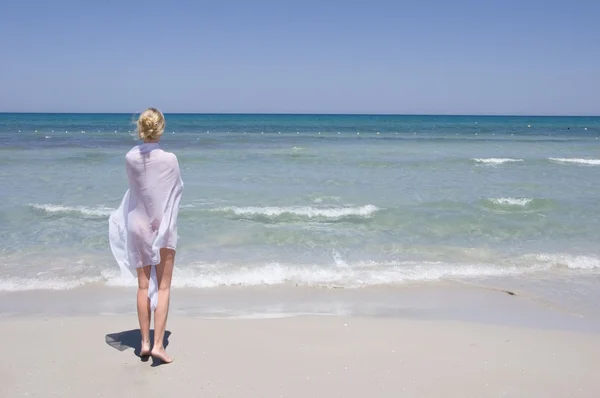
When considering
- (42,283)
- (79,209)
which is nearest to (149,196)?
(42,283)

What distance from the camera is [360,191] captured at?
1338 centimetres

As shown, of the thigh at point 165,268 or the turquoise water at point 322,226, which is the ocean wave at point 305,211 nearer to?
the turquoise water at point 322,226

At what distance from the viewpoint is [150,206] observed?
3922 mm

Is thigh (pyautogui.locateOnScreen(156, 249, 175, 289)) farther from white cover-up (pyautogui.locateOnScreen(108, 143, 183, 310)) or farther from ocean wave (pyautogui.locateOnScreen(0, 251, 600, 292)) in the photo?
ocean wave (pyautogui.locateOnScreen(0, 251, 600, 292))

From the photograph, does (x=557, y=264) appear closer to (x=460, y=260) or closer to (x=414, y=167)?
(x=460, y=260)

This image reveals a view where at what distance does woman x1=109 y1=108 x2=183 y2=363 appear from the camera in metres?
3.86

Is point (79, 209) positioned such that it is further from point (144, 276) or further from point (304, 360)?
point (304, 360)

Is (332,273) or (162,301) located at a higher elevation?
(162,301)

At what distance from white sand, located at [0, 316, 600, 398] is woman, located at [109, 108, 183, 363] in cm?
38

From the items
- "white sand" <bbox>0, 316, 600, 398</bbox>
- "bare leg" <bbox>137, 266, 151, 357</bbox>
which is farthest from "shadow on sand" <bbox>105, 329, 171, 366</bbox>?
"bare leg" <bbox>137, 266, 151, 357</bbox>

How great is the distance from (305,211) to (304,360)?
665 centimetres

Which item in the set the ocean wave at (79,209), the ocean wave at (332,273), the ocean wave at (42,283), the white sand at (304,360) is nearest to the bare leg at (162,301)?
the white sand at (304,360)

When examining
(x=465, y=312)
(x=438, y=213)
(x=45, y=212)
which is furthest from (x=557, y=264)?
(x=45, y=212)

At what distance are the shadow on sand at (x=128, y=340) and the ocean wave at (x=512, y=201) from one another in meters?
8.94
